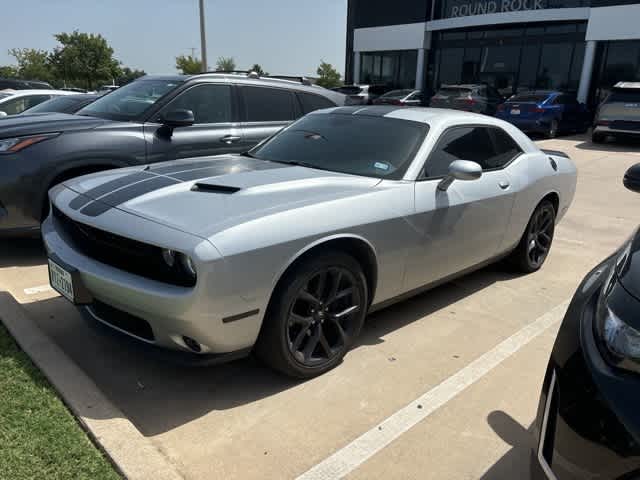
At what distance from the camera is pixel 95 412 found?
2.58 meters

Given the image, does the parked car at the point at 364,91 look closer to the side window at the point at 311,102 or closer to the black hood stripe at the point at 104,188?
the side window at the point at 311,102

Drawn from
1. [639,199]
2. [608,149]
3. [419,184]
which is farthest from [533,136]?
[419,184]

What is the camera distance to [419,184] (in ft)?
11.8

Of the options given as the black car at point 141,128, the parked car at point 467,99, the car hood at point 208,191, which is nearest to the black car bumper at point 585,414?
the car hood at point 208,191

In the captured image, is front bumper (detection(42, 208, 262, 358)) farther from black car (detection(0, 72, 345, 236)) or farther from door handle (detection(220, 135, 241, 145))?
door handle (detection(220, 135, 241, 145))

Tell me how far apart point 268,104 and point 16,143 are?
2.70 m

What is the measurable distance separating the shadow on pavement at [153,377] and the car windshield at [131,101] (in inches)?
96.5

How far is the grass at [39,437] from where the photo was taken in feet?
7.32

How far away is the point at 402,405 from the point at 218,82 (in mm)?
4274

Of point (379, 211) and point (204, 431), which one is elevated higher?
point (379, 211)

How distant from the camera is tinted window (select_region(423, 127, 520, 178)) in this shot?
382cm

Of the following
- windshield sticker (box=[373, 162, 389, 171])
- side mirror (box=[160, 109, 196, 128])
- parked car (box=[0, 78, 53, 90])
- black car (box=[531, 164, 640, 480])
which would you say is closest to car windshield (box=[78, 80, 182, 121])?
side mirror (box=[160, 109, 196, 128])

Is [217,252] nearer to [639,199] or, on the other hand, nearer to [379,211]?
[379,211]

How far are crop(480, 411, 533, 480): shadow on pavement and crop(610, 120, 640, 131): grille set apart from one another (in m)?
14.6
